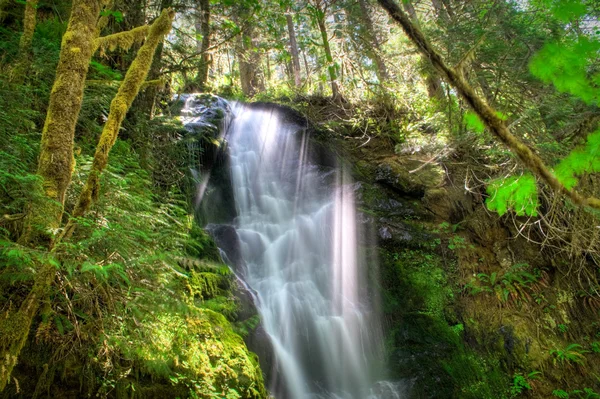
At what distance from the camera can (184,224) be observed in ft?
15.0

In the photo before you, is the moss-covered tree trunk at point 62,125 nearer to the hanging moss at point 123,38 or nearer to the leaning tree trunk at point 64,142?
the leaning tree trunk at point 64,142

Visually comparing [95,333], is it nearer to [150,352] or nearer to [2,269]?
[150,352]

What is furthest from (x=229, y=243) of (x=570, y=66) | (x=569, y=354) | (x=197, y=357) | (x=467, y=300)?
(x=569, y=354)

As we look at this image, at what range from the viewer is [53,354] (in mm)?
2738

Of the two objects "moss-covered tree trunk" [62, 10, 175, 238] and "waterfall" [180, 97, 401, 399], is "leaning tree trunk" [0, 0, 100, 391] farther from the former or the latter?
"waterfall" [180, 97, 401, 399]

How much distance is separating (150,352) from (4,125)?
8.30ft

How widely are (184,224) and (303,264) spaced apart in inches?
155

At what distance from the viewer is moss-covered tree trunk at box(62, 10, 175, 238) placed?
2.47m

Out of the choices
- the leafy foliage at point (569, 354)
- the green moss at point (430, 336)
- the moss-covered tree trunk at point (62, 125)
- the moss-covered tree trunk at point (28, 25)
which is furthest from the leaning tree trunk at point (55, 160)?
the leafy foliage at point (569, 354)

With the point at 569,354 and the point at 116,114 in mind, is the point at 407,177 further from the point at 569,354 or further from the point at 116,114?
the point at 116,114

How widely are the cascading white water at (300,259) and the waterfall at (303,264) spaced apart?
0.02m

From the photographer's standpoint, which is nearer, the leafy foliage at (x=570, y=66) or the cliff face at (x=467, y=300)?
the leafy foliage at (x=570, y=66)

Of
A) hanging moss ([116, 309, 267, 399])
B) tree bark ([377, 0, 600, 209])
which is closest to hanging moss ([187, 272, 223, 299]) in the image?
hanging moss ([116, 309, 267, 399])

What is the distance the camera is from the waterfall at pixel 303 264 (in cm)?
616
